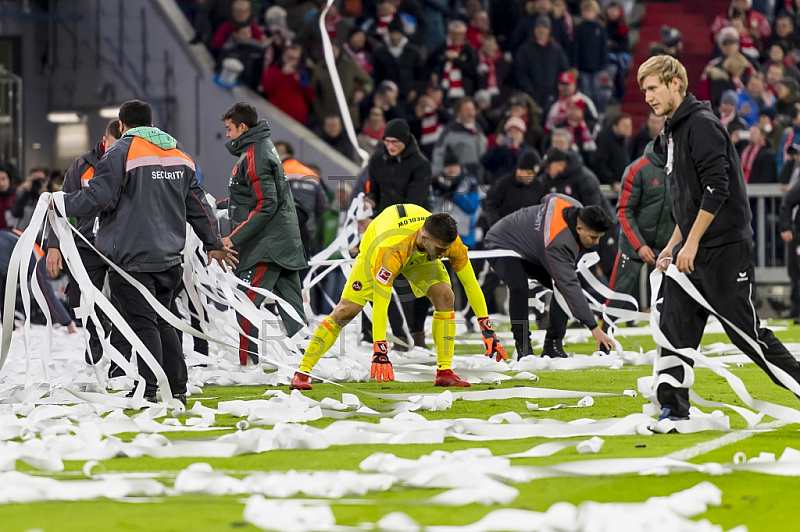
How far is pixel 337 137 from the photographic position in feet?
59.6

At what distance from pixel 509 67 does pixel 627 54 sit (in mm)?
2930

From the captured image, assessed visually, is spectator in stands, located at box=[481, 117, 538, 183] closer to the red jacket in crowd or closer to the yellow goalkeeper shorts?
the red jacket in crowd

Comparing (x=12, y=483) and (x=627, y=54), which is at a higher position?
(x=627, y=54)

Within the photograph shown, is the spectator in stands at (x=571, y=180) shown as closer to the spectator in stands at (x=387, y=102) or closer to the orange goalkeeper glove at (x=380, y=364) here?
the spectator in stands at (x=387, y=102)

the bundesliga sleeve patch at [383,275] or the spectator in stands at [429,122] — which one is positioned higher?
the spectator in stands at [429,122]

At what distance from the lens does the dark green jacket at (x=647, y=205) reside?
12.1 metres

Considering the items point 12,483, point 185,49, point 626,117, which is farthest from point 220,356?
point 185,49

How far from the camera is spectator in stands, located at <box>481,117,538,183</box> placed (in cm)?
1673

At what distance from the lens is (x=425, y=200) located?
12.7 m

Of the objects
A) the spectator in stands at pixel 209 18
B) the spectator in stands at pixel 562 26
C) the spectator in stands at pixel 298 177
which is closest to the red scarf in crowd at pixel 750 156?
the spectator in stands at pixel 562 26

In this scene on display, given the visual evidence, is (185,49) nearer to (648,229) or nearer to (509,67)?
(509,67)

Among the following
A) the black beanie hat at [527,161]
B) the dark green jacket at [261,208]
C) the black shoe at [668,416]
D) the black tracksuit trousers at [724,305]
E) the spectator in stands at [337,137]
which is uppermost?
the spectator in stands at [337,137]

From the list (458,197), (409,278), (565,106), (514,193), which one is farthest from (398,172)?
(565,106)

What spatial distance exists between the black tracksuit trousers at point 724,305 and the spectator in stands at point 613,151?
33.9 ft
